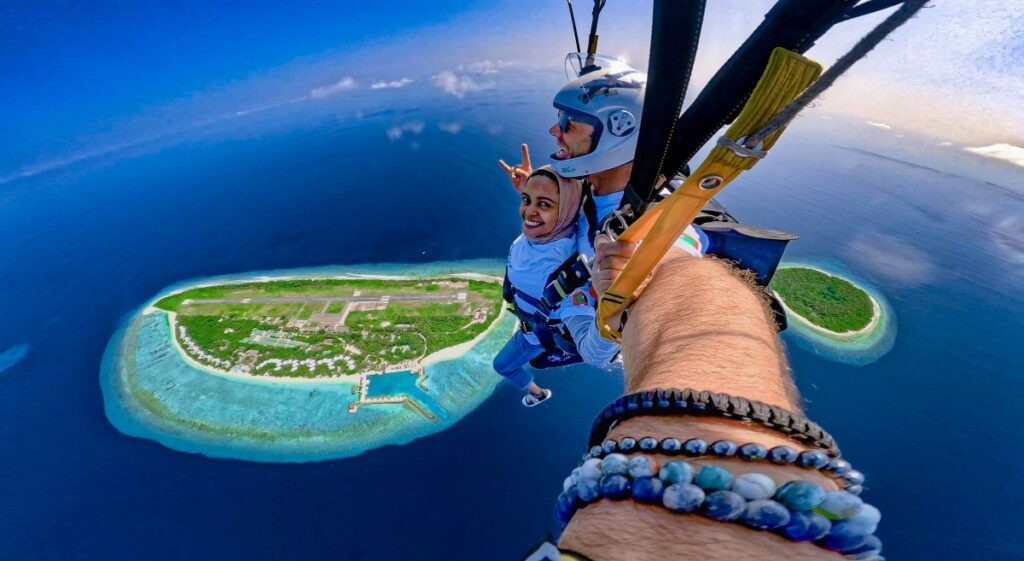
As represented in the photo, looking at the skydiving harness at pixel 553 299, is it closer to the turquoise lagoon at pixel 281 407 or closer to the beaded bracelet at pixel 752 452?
the beaded bracelet at pixel 752 452

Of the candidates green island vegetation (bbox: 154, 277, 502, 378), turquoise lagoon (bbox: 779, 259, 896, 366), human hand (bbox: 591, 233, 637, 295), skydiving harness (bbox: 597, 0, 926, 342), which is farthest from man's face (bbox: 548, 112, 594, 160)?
turquoise lagoon (bbox: 779, 259, 896, 366)

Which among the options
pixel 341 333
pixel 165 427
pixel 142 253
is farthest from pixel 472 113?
pixel 165 427

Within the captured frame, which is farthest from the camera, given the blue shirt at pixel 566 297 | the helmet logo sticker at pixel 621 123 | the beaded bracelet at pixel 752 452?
the helmet logo sticker at pixel 621 123

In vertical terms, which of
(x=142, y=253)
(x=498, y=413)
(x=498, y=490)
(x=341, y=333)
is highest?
(x=142, y=253)

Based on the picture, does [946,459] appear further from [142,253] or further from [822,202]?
[142,253]

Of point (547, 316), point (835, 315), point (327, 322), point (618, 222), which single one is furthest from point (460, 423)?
point (835, 315)

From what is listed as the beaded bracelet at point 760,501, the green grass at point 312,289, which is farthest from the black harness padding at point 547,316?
the green grass at point 312,289

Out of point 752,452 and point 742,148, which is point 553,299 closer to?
point 742,148
